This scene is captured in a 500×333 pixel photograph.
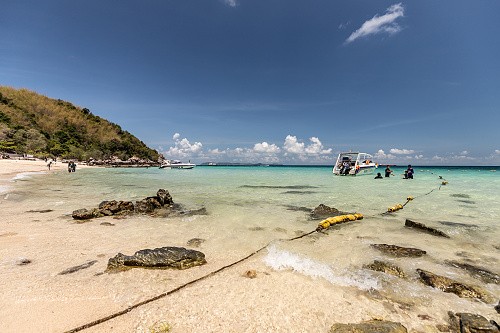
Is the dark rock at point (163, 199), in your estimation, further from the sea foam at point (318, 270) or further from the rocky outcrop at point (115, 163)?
the rocky outcrop at point (115, 163)

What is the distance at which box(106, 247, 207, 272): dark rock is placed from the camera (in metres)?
5.67

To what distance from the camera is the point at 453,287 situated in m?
4.98

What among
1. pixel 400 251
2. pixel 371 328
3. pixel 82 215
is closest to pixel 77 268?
pixel 82 215

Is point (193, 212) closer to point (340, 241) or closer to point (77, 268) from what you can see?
point (77, 268)

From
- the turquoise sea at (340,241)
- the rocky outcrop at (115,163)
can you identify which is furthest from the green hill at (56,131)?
the turquoise sea at (340,241)

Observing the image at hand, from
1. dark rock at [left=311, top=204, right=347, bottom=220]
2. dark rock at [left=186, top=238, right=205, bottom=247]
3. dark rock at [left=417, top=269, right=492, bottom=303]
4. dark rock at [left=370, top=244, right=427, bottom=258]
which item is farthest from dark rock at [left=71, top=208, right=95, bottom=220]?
dark rock at [left=417, top=269, right=492, bottom=303]

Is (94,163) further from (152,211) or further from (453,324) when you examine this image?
(453,324)

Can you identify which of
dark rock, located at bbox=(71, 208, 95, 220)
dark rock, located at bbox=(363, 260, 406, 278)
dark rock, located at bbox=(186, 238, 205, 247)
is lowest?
dark rock, located at bbox=(186, 238, 205, 247)

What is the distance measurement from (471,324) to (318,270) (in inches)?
110

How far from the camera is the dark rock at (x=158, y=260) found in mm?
5668

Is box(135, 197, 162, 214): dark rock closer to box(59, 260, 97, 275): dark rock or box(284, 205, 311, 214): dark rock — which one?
box(59, 260, 97, 275): dark rock

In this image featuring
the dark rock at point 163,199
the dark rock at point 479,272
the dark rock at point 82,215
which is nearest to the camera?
the dark rock at point 479,272

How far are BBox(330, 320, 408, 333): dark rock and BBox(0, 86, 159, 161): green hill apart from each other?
282 ft

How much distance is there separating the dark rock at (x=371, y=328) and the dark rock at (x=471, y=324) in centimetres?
96
